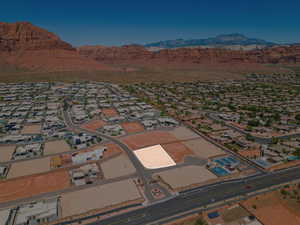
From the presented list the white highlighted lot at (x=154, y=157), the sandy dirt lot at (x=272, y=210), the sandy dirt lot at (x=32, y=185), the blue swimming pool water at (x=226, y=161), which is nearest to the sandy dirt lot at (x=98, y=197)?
the sandy dirt lot at (x=32, y=185)

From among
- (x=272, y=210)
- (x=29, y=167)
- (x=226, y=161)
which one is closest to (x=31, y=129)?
(x=29, y=167)

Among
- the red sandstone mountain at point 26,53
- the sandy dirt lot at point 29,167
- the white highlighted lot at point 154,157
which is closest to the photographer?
the sandy dirt lot at point 29,167

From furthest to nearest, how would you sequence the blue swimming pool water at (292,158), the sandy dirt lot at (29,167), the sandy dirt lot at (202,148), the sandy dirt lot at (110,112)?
the sandy dirt lot at (110,112) → the sandy dirt lot at (202,148) → the blue swimming pool water at (292,158) → the sandy dirt lot at (29,167)

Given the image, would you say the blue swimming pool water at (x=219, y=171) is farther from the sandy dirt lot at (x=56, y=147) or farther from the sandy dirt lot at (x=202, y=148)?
the sandy dirt lot at (x=56, y=147)

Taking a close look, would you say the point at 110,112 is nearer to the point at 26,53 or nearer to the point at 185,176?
the point at 185,176

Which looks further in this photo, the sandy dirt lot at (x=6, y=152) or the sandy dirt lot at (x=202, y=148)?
the sandy dirt lot at (x=202, y=148)

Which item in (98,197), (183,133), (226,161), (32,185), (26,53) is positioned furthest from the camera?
(26,53)

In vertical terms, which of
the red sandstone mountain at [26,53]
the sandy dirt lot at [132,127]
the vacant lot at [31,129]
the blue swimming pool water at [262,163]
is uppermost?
the red sandstone mountain at [26,53]
